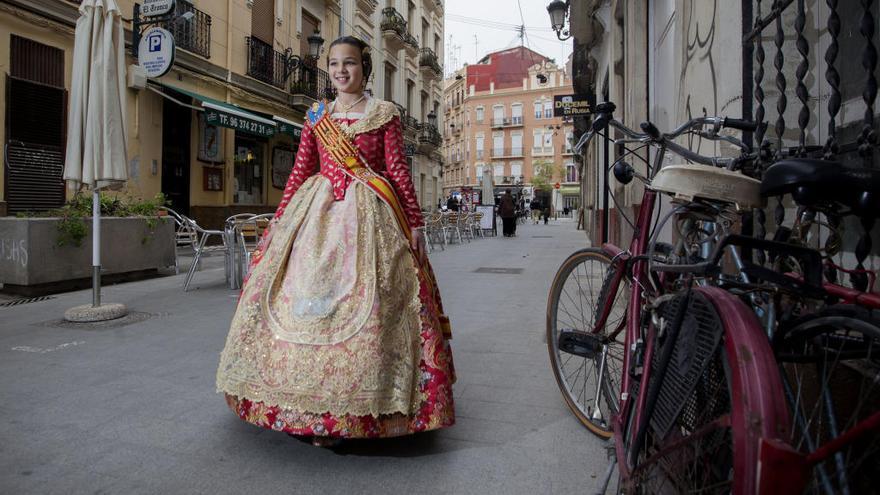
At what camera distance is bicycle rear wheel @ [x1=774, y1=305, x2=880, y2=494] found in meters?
0.98

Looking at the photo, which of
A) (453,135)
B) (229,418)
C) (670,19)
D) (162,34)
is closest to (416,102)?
(162,34)

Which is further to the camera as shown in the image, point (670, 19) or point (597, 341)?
point (670, 19)

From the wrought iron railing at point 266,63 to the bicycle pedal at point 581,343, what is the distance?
14.4m

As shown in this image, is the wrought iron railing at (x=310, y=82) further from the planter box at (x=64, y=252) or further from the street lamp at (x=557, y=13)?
the planter box at (x=64, y=252)

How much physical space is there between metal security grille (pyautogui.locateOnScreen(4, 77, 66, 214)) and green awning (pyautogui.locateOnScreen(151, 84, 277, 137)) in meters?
2.54

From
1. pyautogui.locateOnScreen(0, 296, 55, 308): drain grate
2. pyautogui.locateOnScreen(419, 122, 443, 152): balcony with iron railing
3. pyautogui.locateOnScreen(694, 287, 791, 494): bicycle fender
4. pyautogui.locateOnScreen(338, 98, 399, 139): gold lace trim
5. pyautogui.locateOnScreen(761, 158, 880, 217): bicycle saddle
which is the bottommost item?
pyautogui.locateOnScreen(0, 296, 55, 308): drain grate

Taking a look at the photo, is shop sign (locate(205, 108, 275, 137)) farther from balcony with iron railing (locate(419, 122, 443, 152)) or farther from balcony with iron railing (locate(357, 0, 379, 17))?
balcony with iron railing (locate(419, 122, 443, 152))

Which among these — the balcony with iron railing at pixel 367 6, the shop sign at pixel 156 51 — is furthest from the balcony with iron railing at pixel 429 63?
the shop sign at pixel 156 51

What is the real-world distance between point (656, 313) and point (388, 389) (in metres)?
1.04

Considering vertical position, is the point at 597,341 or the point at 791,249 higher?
the point at 791,249

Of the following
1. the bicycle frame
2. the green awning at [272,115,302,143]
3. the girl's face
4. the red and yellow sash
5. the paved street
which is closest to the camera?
the bicycle frame

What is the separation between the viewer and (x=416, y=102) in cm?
2823

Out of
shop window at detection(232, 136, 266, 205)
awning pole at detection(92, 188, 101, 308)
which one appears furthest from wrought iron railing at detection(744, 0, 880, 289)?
shop window at detection(232, 136, 266, 205)

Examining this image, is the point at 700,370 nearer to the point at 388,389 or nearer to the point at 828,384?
the point at 828,384
